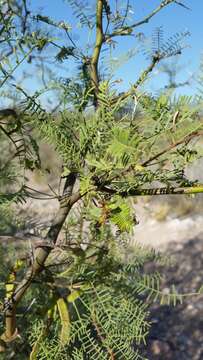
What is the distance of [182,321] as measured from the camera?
3555 mm

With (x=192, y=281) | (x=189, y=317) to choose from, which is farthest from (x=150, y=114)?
(x=192, y=281)

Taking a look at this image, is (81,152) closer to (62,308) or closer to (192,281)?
(62,308)

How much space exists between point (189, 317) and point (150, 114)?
11.1 feet

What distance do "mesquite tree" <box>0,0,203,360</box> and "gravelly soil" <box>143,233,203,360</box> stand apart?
2.35 meters

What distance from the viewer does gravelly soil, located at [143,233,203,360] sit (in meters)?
3.15

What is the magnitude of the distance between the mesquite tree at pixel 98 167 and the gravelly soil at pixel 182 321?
2347 mm

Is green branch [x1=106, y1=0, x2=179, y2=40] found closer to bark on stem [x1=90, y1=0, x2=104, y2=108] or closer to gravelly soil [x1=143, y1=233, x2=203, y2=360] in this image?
bark on stem [x1=90, y1=0, x2=104, y2=108]

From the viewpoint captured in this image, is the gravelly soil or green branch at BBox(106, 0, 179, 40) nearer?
green branch at BBox(106, 0, 179, 40)

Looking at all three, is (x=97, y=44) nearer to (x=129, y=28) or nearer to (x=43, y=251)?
(x=129, y=28)

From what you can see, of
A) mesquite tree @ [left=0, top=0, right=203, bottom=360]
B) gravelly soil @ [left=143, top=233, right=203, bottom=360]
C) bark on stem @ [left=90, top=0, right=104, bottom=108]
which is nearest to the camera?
mesquite tree @ [left=0, top=0, right=203, bottom=360]

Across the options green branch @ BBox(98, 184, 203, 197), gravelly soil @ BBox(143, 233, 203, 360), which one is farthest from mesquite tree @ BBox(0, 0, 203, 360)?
gravelly soil @ BBox(143, 233, 203, 360)

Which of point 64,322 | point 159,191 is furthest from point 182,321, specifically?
point 159,191

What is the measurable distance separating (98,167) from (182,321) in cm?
336

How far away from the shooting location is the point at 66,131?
45cm
